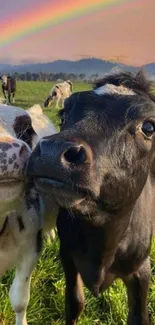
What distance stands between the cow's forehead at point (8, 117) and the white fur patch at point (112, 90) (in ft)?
2.34

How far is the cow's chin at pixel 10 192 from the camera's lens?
314 cm

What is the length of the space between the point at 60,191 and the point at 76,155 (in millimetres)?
246

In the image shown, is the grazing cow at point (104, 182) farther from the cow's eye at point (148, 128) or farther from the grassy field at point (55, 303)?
the grassy field at point (55, 303)

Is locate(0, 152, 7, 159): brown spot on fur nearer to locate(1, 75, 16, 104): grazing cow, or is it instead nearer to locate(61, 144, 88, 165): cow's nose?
locate(61, 144, 88, 165): cow's nose

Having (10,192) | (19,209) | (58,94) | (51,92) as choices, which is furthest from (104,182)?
(58,94)

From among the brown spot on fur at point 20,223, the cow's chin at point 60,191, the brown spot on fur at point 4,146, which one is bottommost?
the brown spot on fur at point 20,223

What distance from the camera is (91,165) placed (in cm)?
291

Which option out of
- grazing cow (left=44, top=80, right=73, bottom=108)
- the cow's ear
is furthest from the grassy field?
grazing cow (left=44, top=80, right=73, bottom=108)

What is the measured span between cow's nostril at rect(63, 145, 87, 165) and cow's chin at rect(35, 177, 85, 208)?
150 millimetres

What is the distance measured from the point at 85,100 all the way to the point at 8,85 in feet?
102

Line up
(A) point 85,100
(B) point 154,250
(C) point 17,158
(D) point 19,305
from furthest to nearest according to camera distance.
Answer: (B) point 154,250
(D) point 19,305
(A) point 85,100
(C) point 17,158

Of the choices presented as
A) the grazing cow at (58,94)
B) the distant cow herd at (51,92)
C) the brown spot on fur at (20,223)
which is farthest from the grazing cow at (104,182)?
the distant cow herd at (51,92)

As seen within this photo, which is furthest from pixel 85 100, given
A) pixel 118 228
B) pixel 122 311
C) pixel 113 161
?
pixel 122 311

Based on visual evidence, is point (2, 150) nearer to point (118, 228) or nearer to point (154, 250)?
point (118, 228)
